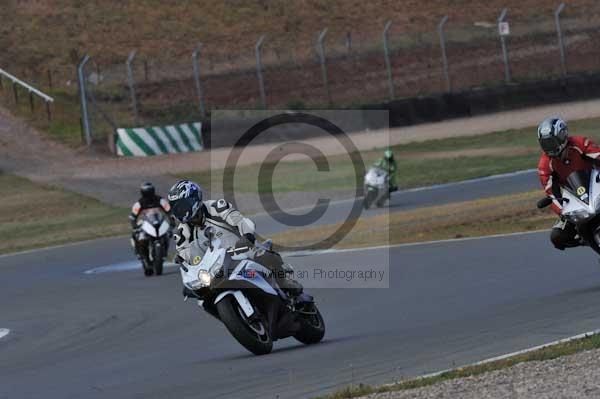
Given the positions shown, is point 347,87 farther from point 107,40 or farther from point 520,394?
point 520,394

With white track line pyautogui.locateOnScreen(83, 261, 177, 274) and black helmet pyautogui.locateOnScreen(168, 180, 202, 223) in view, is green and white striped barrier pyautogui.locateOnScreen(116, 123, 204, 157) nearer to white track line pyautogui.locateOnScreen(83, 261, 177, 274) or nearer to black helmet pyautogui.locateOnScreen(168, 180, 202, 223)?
white track line pyautogui.locateOnScreen(83, 261, 177, 274)

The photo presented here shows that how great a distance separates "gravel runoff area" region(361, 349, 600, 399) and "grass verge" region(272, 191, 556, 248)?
1165cm

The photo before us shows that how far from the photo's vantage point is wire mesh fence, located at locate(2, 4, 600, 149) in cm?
4213

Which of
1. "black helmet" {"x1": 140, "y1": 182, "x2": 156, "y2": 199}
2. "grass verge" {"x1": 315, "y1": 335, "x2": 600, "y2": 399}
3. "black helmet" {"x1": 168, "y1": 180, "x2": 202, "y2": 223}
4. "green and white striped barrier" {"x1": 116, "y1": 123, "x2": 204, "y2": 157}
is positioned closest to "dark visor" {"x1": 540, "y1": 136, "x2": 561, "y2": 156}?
"grass verge" {"x1": 315, "y1": 335, "x2": 600, "y2": 399}

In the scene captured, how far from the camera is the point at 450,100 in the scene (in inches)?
1575

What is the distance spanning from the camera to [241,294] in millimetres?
10461

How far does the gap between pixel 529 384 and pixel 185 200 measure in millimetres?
3731

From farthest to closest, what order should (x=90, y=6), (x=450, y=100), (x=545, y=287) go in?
(x=90, y=6) → (x=450, y=100) → (x=545, y=287)

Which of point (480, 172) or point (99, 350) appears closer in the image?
point (99, 350)

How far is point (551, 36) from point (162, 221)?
108ft

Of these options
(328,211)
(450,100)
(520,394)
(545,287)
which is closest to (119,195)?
(328,211)

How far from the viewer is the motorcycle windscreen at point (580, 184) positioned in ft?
41.5

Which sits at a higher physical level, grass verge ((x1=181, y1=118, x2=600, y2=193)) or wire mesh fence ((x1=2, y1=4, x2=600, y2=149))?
wire mesh fence ((x1=2, y1=4, x2=600, y2=149))

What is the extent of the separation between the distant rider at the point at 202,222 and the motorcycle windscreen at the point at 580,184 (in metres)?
3.53
